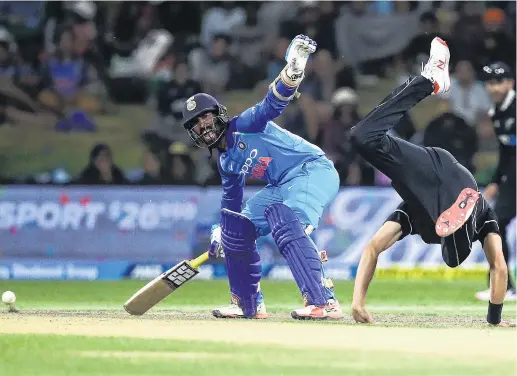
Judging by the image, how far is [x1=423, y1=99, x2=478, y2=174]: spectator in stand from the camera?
639 inches

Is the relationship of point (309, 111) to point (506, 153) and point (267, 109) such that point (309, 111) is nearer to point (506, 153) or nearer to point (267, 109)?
point (506, 153)

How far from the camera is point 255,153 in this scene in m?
9.88

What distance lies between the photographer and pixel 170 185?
1541 cm

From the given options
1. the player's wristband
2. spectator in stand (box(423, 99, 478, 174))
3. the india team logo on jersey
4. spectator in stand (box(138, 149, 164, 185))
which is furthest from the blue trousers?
spectator in stand (box(423, 99, 478, 174))

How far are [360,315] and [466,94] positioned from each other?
27.8 feet

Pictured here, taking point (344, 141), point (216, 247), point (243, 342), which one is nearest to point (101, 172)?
point (344, 141)

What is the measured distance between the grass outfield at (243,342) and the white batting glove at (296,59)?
1.82 m

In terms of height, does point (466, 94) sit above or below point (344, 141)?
above

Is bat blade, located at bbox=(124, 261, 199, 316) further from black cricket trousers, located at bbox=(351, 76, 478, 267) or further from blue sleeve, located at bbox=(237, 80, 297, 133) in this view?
black cricket trousers, located at bbox=(351, 76, 478, 267)

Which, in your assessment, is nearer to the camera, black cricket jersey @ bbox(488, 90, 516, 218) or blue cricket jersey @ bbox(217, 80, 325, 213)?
blue cricket jersey @ bbox(217, 80, 325, 213)

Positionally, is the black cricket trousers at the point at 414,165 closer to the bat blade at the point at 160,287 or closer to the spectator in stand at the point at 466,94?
the bat blade at the point at 160,287

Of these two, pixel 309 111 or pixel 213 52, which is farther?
pixel 213 52

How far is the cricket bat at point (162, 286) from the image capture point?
10211mm

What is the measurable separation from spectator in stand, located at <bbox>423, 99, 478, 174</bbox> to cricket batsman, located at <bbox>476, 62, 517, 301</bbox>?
3.41 metres
